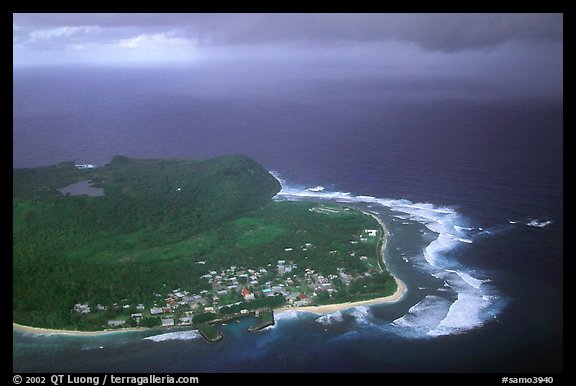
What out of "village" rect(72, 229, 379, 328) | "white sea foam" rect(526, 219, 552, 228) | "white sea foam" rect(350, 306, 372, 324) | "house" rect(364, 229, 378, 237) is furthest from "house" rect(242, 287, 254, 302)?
"white sea foam" rect(526, 219, 552, 228)

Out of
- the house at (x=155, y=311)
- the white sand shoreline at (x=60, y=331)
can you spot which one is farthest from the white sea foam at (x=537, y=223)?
the white sand shoreline at (x=60, y=331)

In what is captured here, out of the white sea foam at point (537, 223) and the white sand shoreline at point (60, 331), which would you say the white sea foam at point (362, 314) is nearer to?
the white sand shoreline at point (60, 331)

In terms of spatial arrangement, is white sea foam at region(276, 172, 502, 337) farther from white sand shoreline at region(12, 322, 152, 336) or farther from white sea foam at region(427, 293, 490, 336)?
white sand shoreline at region(12, 322, 152, 336)

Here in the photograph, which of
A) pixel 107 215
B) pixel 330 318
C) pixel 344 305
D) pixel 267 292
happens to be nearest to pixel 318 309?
pixel 330 318

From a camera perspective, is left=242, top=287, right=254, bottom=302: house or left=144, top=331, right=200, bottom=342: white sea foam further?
left=242, top=287, right=254, bottom=302: house

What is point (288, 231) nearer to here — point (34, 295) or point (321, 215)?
point (321, 215)

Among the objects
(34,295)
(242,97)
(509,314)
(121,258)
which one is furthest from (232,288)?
(242,97)
